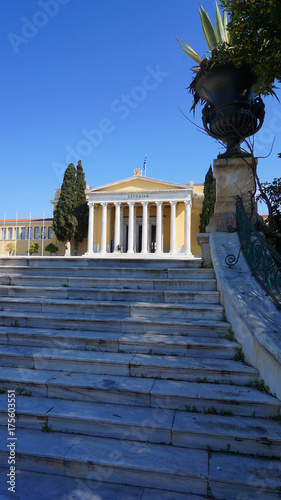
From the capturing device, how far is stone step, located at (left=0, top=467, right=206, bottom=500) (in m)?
2.03

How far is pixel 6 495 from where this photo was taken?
80.4 inches

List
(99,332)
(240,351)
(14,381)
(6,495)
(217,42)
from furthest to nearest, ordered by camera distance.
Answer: (217,42) → (99,332) → (240,351) → (14,381) → (6,495)

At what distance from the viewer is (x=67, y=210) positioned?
37.3 metres

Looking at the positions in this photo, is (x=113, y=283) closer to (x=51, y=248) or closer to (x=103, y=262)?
(x=103, y=262)

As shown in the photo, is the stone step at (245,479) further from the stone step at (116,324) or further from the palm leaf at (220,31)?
the palm leaf at (220,31)

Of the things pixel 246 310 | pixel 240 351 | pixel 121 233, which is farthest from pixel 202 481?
pixel 121 233

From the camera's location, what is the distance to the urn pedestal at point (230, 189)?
5723mm

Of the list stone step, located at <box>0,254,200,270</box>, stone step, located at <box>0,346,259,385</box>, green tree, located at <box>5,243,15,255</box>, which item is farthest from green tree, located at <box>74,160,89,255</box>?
stone step, located at <box>0,346,259,385</box>

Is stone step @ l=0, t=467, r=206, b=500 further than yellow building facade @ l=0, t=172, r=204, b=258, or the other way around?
yellow building facade @ l=0, t=172, r=204, b=258

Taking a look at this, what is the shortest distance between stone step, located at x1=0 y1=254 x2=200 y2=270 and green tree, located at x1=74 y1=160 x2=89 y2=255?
109ft

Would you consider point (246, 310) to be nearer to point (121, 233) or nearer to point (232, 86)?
point (232, 86)

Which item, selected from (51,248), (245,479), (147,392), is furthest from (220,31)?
(51,248)

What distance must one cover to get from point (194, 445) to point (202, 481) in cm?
31

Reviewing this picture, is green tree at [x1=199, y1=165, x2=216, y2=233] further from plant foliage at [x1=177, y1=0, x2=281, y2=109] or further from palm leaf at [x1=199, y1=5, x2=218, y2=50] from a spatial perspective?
plant foliage at [x1=177, y1=0, x2=281, y2=109]
